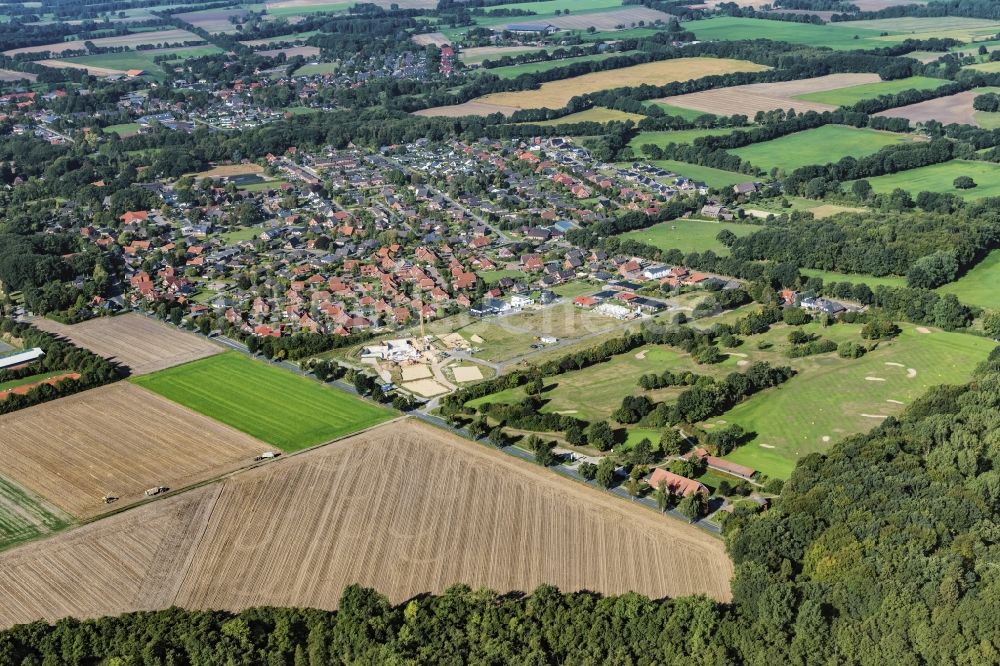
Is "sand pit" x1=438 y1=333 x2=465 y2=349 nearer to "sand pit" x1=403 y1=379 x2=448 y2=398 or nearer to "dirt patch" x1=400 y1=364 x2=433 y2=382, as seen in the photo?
"dirt patch" x1=400 y1=364 x2=433 y2=382

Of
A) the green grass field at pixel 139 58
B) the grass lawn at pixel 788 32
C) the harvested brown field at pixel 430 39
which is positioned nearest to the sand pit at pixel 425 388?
the grass lawn at pixel 788 32

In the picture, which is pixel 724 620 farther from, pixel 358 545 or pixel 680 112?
pixel 680 112

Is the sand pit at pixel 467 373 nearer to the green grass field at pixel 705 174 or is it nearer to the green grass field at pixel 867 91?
the green grass field at pixel 705 174

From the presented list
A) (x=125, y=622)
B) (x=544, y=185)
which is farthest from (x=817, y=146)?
(x=125, y=622)

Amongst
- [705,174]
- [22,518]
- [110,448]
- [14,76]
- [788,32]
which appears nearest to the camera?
[22,518]

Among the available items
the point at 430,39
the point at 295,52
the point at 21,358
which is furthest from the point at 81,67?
the point at 21,358

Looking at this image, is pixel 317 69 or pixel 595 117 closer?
pixel 595 117
